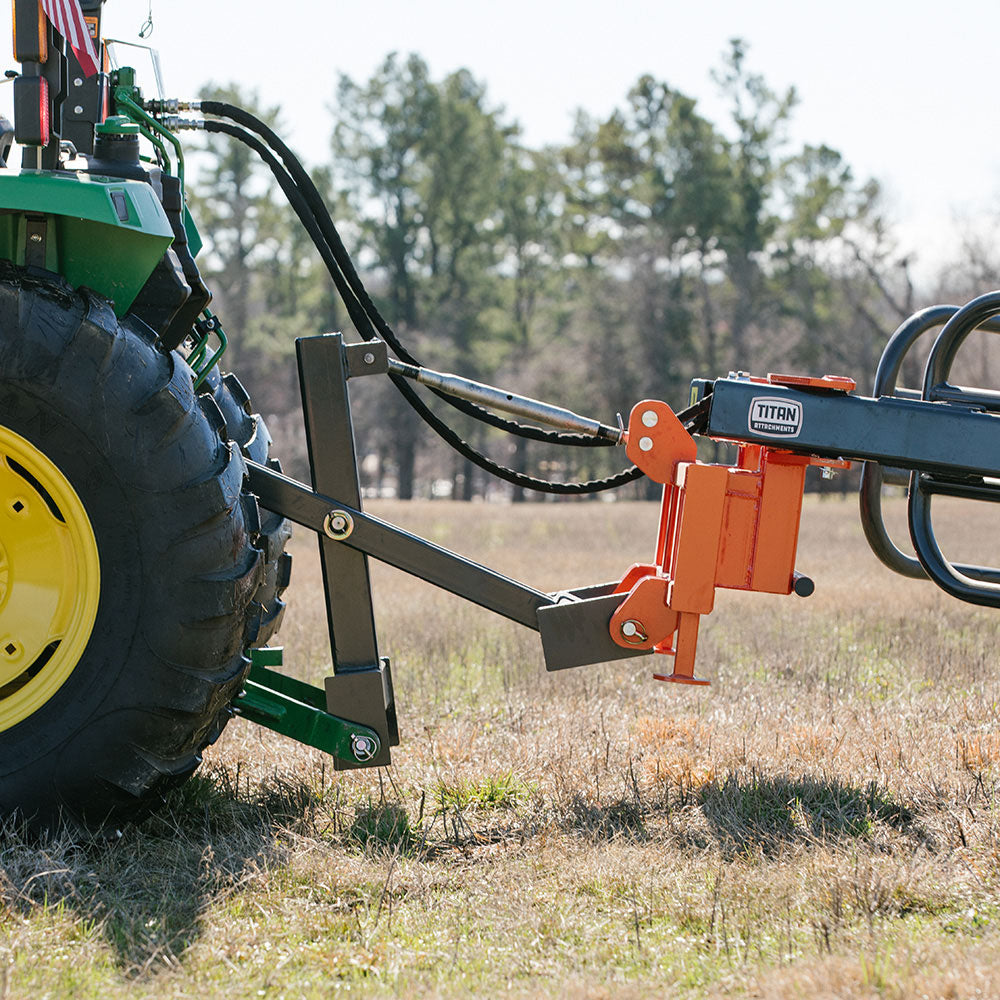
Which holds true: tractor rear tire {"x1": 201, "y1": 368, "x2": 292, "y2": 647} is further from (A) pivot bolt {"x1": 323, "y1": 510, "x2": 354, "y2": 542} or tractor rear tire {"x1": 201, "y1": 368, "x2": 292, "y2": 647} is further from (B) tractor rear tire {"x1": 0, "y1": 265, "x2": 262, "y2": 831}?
(B) tractor rear tire {"x1": 0, "y1": 265, "x2": 262, "y2": 831}

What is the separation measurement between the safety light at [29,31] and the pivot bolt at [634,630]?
2.46m

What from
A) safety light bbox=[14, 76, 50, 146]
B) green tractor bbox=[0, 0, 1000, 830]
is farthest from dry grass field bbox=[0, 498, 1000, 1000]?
safety light bbox=[14, 76, 50, 146]

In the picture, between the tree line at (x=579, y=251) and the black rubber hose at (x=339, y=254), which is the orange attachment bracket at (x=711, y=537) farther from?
the tree line at (x=579, y=251)

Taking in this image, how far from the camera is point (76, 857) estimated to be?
3043 mm

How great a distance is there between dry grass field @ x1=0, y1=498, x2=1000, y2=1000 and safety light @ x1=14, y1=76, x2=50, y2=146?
195 centimetres

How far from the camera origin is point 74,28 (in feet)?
11.5

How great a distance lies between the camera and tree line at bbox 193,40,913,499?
131ft

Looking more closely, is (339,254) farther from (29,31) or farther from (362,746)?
(362,746)

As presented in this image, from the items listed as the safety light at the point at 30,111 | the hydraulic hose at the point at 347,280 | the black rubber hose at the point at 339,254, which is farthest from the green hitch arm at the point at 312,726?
the safety light at the point at 30,111

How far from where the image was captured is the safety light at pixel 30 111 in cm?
321

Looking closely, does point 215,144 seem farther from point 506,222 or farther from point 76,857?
point 76,857

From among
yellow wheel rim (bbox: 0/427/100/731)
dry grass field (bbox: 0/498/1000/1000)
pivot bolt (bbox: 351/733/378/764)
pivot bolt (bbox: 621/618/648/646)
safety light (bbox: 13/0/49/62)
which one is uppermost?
safety light (bbox: 13/0/49/62)

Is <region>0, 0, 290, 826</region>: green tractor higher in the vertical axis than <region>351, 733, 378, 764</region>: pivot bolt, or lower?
higher

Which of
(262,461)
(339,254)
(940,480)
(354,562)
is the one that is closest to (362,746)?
(354,562)
